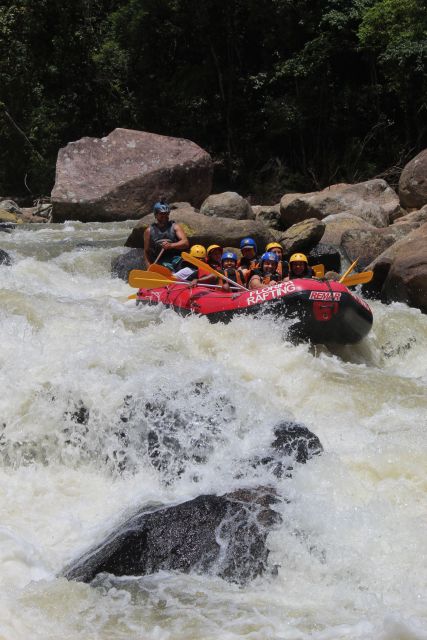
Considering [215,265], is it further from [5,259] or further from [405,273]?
[5,259]

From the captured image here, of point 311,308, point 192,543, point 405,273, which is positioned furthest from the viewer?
point 405,273

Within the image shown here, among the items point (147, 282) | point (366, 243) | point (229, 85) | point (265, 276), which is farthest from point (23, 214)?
point (265, 276)

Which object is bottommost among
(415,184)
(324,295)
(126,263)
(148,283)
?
(126,263)

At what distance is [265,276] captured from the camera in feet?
24.8

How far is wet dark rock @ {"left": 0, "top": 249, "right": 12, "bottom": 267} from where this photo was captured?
9312 mm

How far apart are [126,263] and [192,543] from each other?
6.43 meters

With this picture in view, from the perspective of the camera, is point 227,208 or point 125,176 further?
point 125,176

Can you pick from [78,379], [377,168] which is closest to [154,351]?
[78,379]

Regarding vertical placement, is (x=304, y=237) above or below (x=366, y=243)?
above

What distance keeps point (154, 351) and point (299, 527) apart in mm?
2456

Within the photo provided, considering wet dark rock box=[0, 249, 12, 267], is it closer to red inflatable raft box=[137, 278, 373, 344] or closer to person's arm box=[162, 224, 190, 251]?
person's arm box=[162, 224, 190, 251]

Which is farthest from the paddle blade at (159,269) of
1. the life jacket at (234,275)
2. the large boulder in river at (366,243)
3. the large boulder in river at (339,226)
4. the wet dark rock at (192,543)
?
the wet dark rock at (192,543)

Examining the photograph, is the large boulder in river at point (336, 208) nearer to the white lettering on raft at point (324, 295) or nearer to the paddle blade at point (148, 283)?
the paddle blade at point (148, 283)

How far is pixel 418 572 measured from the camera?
329cm
